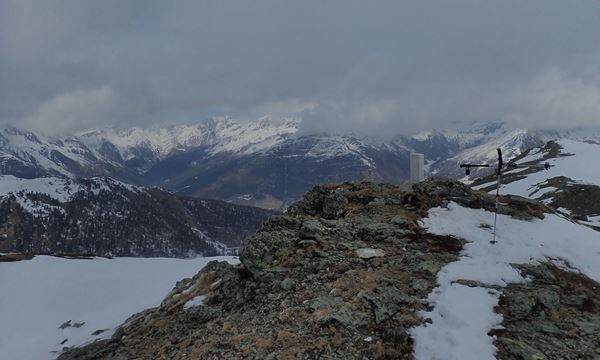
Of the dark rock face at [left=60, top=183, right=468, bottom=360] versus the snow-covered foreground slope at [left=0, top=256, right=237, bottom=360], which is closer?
the dark rock face at [left=60, top=183, right=468, bottom=360]

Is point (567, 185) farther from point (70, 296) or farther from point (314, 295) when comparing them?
point (314, 295)

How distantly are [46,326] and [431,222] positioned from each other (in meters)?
38.1

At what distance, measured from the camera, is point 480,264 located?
19.2 meters

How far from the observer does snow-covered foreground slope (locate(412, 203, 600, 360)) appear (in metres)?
13.9

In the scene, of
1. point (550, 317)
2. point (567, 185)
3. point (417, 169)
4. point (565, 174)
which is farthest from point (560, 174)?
point (550, 317)

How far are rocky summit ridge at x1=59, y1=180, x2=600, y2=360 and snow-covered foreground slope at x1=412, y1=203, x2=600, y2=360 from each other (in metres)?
0.51

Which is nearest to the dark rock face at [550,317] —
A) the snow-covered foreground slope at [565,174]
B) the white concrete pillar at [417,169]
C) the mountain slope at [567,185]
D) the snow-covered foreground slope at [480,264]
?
the snow-covered foreground slope at [480,264]

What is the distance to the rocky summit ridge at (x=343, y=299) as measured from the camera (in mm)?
14461

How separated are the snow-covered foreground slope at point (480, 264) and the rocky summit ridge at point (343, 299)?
508 millimetres

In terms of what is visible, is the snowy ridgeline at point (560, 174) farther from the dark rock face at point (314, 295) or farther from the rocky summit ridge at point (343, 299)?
the dark rock face at point (314, 295)

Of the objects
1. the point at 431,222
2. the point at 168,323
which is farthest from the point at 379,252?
the point at 168,323

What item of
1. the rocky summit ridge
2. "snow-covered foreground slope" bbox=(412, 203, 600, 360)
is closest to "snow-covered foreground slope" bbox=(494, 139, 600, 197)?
"snow-covered foreground slope" bbox=(412, 203, 600, 360)

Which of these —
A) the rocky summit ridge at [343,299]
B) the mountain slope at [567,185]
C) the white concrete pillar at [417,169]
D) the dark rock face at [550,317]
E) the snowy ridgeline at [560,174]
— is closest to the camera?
the dark rock face at [550,317]

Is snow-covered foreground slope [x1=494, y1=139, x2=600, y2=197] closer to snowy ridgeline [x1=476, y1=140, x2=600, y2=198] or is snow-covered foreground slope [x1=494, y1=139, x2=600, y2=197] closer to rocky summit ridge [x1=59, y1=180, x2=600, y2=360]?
snowy ridgeline [x1=476, y1=140, x2=600, y2=198]
